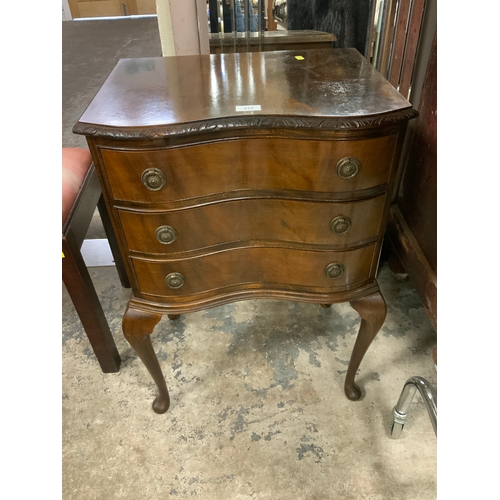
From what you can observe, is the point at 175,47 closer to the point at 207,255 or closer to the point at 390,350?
the point at 207,255

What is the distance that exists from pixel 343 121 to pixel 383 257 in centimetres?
121

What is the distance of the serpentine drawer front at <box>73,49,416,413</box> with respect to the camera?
81 cm

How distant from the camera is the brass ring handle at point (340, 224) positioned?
93 centimetres

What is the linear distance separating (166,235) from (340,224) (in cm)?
40

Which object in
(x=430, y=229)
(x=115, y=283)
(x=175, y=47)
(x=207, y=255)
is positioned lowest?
(x=115, y=283)

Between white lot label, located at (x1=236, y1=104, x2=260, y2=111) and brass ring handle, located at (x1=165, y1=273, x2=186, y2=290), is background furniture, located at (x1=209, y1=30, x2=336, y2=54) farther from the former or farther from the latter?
brass ring handle, located at (x1=165, y1=273, x2=186, y2=290)

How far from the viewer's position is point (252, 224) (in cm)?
98

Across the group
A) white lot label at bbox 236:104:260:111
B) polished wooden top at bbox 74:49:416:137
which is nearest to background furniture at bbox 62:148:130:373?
polished wooden top at bbox 74:49:416:137

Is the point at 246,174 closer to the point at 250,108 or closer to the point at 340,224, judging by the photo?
the point at 250,108

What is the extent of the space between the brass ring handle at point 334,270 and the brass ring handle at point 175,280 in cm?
37

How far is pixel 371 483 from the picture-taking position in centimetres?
117

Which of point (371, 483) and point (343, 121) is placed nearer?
point (343, 121)

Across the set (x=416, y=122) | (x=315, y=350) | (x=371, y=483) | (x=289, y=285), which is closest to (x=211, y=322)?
(x=315, y=350)

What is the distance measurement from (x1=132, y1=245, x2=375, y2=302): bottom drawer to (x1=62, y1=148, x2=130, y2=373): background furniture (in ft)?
0.90
